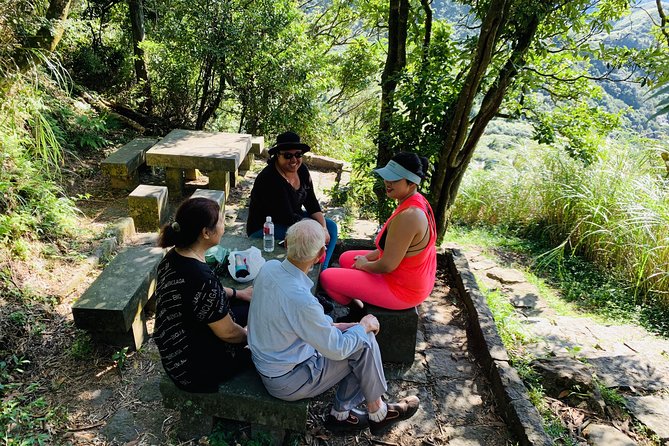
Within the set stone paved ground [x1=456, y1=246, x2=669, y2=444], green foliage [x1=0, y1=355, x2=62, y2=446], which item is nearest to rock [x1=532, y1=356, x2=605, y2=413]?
stone paved ground [x1=456, y1=246, x2=669, y2=444]

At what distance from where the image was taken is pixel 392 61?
5.50 m

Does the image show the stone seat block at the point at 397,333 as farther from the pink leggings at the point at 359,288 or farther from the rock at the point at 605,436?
the rock at the point at 605,436

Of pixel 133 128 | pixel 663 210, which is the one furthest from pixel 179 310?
pixel 133 128

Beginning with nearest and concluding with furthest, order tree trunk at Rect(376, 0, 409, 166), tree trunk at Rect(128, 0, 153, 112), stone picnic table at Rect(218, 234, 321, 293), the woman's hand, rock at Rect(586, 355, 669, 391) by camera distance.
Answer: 1. the woman's hand
2. stone picnic table at Rect(218, 234, 321, 293)
3. rock at Rect(586, 355, 669, 391)
4. tree trunk at Rect(376, 0, 409, 166)
5. tree trunk at Rect(128, 0, 153, 112)

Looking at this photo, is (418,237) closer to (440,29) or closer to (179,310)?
(179,310)

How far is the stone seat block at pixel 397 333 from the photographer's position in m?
3.24

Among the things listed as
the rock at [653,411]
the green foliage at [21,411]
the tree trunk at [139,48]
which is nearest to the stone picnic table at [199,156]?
the tree trunk at [139,48]

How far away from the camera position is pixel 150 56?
8.41m

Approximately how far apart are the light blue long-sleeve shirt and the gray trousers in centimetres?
6

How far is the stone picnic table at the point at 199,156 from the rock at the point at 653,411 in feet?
15.4

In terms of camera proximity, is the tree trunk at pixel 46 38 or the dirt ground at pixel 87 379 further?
the tree trunk at pixel 46 38

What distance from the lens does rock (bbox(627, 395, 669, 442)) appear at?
9.62 ft

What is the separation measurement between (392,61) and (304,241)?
4.00 meters

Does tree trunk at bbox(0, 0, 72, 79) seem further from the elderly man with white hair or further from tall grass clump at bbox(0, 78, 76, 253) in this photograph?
the elderly man with white hair
